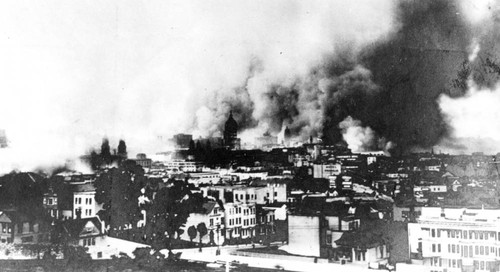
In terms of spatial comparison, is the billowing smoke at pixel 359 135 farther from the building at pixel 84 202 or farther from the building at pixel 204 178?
the building at pixel 84 202

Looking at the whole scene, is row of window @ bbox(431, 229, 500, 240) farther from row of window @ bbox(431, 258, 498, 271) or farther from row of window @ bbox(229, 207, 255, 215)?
row of window @ bbox(229, 207, 255, 215)

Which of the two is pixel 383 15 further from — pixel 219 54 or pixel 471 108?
pixel 219 54

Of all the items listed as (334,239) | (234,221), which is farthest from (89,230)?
(334,239)

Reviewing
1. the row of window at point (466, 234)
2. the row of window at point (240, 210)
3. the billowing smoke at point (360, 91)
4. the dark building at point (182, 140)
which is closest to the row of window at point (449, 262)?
the row of window at point (466, 234)

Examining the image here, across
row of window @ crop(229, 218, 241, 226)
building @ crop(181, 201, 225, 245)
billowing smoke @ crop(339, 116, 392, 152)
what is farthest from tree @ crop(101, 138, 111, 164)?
billowing smoke @ crop(339, 116, 392, 152)

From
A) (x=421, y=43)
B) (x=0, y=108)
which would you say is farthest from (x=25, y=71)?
(x=421, y=43)

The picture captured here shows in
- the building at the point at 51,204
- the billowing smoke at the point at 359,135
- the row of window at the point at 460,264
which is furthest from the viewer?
the building at the point at 51,204

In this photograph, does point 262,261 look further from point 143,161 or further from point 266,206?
point 143,161
